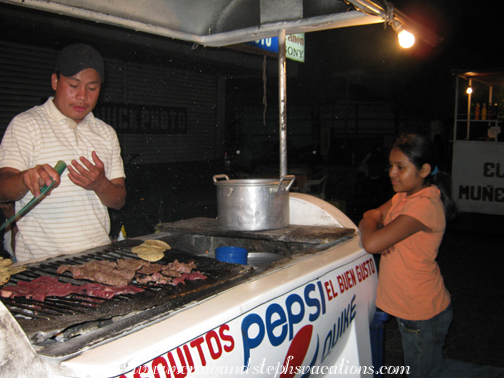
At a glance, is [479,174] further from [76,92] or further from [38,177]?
[38,177]

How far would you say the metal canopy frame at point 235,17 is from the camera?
2.27 metres

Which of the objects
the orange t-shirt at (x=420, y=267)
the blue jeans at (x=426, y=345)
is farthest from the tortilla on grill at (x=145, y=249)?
the blue jeans at (x=426, y=345)

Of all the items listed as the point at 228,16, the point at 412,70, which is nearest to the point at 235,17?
the point at 228,16

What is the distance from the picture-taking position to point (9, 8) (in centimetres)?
712

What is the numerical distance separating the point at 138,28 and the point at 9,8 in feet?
20.3

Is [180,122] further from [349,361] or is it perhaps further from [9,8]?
[349,361]

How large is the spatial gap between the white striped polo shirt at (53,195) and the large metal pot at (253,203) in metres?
0.75

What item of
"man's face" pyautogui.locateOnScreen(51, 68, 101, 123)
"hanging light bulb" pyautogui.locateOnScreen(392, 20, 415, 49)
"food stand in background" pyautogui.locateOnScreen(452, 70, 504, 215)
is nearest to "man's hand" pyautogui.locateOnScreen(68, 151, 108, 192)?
"man's face" pyautogui.locateOnScreen(51, 68, 101, 123)

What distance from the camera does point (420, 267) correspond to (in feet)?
7.86

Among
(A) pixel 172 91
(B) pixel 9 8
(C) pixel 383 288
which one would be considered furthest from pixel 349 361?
(A) pixel 172 91

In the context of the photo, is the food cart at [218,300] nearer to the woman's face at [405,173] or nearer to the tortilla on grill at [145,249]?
the tortilla on grill at [145,249]

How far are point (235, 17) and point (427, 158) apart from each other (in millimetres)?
1568

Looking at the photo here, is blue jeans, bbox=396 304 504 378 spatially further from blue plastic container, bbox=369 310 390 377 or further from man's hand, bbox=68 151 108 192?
man's hand, bbox=68 151 108 192

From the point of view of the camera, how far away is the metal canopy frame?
7.44ft
